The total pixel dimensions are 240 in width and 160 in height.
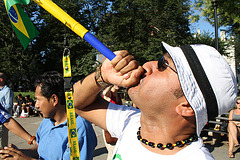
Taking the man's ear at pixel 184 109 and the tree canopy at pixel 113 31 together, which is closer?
the man's ear at pixel 184 109

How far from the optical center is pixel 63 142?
2.07 metres

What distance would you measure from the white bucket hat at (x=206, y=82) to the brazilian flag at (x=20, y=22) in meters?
1.27

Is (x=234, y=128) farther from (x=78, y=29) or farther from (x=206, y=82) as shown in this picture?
(x=78, y=29)

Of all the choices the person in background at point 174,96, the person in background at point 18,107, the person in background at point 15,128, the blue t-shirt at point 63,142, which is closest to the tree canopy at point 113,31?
the person in background at point 18,107

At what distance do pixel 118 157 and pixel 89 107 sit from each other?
0.63 m

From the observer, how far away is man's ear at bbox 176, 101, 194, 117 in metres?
1.32

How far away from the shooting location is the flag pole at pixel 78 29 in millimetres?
1405

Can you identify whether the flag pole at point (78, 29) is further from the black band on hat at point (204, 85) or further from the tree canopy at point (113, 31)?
the tree canopy at point (113, 31)

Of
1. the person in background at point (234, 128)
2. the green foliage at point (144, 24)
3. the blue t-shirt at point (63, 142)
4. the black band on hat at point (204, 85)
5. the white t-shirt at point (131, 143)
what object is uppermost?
the green foliage at point (144, 24)

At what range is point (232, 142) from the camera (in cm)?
513

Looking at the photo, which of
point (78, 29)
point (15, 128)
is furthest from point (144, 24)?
point (78, 29)

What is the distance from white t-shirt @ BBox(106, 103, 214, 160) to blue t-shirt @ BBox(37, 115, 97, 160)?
0.34 meters

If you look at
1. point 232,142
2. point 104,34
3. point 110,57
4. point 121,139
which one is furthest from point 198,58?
point 104,34

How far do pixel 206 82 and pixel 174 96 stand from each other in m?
0.21
